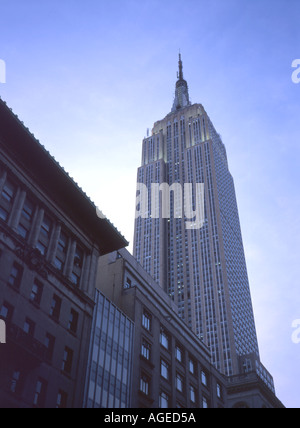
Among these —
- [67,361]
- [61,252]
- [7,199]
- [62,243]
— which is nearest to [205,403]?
[67,361]

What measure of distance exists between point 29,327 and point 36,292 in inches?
142

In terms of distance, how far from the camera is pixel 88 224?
2088 inches

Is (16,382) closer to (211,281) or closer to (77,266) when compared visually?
(77,266)

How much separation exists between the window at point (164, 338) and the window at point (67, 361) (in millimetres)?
18050

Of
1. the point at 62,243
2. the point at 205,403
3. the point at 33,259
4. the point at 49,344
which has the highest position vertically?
the point at 62,243

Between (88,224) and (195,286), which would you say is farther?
(195,286)

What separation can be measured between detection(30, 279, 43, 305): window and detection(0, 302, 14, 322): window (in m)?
2.73

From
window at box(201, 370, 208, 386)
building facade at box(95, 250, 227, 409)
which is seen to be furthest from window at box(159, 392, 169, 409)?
window at box(201, 370, 208, 386)

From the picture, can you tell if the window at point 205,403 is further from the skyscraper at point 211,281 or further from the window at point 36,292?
the skyscraper at point 211,281

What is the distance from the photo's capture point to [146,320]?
57.4 metres

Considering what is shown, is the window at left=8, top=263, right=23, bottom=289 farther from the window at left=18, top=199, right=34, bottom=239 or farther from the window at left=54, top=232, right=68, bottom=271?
the window at left=54, top=232, right=68, bottom=271

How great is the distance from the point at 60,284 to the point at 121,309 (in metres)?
12.3
